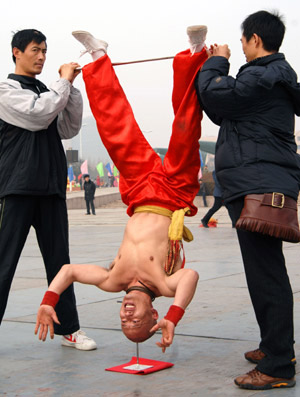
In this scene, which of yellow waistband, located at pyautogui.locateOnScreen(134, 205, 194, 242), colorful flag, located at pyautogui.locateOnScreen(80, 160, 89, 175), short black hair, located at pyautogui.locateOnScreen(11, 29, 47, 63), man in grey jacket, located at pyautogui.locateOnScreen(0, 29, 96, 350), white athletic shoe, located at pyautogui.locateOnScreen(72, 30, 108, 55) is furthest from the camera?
colorful flag, located at pyautogui.locateOnScreen(80, 160, 89, 175)

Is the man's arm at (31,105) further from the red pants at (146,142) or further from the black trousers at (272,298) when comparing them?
the black trousers at (272,298)

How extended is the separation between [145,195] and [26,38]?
1.36 m

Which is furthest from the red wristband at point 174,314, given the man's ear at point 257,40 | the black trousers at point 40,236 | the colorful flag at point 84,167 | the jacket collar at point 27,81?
the colorful flag at point 84,167

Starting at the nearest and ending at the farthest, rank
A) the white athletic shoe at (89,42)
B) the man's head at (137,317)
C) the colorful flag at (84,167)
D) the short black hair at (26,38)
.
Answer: the man's head at (137,317), the white athletic shoe at (89,42), the short black hair at (26,38), the colorful flag at (84,167)

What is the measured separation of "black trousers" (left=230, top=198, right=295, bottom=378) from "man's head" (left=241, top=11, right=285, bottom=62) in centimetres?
85

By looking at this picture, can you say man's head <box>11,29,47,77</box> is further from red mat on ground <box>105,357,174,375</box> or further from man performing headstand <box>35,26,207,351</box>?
red mat on ground <box>105,357,174,375</box>

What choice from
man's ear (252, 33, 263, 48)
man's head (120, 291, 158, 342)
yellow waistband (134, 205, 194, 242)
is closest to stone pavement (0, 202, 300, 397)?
man's head (120, 291, 158, 342)

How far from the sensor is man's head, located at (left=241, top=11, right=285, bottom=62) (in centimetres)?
369

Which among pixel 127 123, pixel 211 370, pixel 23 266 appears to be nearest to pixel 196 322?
pixel 211 370

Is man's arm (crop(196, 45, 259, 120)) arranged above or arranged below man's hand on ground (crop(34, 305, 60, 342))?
above

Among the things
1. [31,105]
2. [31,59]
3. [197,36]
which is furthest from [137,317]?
[31,59]

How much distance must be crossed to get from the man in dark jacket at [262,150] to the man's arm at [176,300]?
0.35 metres

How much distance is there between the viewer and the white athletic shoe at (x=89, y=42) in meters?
4.20

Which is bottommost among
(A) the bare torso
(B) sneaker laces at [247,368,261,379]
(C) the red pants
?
(B) sneaker laces at [247,368,261,379]
